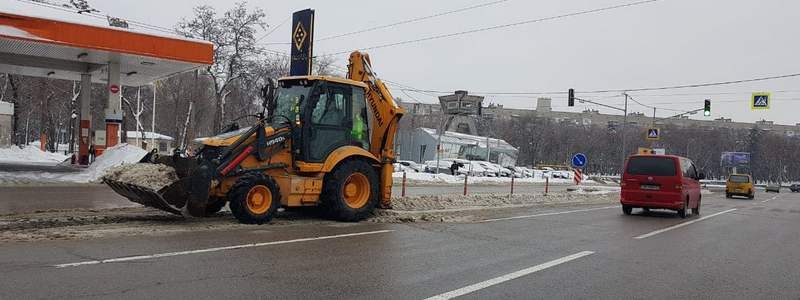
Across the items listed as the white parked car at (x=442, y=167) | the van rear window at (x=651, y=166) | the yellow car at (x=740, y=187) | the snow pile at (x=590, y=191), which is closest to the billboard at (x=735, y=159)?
the white parked car at (x=442, y=167)

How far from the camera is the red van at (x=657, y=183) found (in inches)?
672

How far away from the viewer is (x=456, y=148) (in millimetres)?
78125

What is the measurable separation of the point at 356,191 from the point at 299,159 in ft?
4.79

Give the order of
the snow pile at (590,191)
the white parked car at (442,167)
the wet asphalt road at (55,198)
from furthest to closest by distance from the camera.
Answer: the white parked car at (442,167) < the snow pile at (590,191) < the wet asphalt road at (55,198)

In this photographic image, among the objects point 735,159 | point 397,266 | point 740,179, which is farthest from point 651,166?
point 735,159

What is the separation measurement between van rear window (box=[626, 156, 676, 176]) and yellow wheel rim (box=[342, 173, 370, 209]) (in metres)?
9.03

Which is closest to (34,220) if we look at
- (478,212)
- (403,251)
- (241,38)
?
(403,251)

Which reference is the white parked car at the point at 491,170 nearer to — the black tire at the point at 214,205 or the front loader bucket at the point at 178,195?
the black tire at the point at 214,205

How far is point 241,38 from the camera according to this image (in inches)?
1662

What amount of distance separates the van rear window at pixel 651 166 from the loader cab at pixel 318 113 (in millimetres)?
9276

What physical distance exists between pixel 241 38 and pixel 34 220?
3331 centimetres

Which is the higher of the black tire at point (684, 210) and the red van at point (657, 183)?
the red van at point (657, 183)

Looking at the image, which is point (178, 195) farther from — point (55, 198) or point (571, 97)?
point (571, 97)

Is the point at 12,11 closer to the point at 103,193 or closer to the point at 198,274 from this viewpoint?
the point at 103,193
